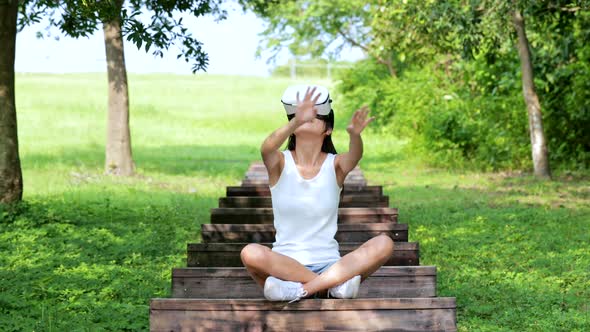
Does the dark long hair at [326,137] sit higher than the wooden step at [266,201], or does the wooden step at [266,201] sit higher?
the dark long hair at [326,137]

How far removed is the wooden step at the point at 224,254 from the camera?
7.54 metres

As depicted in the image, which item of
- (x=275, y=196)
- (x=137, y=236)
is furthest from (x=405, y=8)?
(x=275, y=196)

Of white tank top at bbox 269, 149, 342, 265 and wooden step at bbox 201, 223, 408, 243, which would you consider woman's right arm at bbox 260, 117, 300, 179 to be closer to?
white tank top at bbox 269, 149, 342, 265

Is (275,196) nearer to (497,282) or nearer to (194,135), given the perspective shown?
(497,282)

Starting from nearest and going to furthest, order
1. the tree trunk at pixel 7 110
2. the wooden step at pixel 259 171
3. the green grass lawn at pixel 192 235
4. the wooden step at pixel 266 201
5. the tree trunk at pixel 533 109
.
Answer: the green grass lawn at pixel 192 235 < the wooden step at pixel 266 201 < the tree trunk at pixel 7 110 < the wooden step at pixel 259 171 < the tree trunk at pixel 533 109

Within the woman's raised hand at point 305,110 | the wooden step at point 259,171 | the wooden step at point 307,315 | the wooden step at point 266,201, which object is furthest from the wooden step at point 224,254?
the wooden step at point 259,171

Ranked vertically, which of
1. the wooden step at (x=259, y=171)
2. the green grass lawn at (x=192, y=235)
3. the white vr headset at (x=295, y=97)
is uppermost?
the white vr headset at (x=295, y=97)

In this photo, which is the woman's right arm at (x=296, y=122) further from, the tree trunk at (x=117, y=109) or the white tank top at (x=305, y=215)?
the tree trunk at (x=117, y=109)

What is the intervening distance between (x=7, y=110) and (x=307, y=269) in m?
9.24

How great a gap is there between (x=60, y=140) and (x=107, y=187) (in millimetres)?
16841

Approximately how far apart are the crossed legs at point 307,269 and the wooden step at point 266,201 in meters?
4.14

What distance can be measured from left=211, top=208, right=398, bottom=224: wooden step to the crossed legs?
3.26m

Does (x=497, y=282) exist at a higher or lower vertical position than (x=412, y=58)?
lower

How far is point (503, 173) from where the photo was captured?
2347 cm
